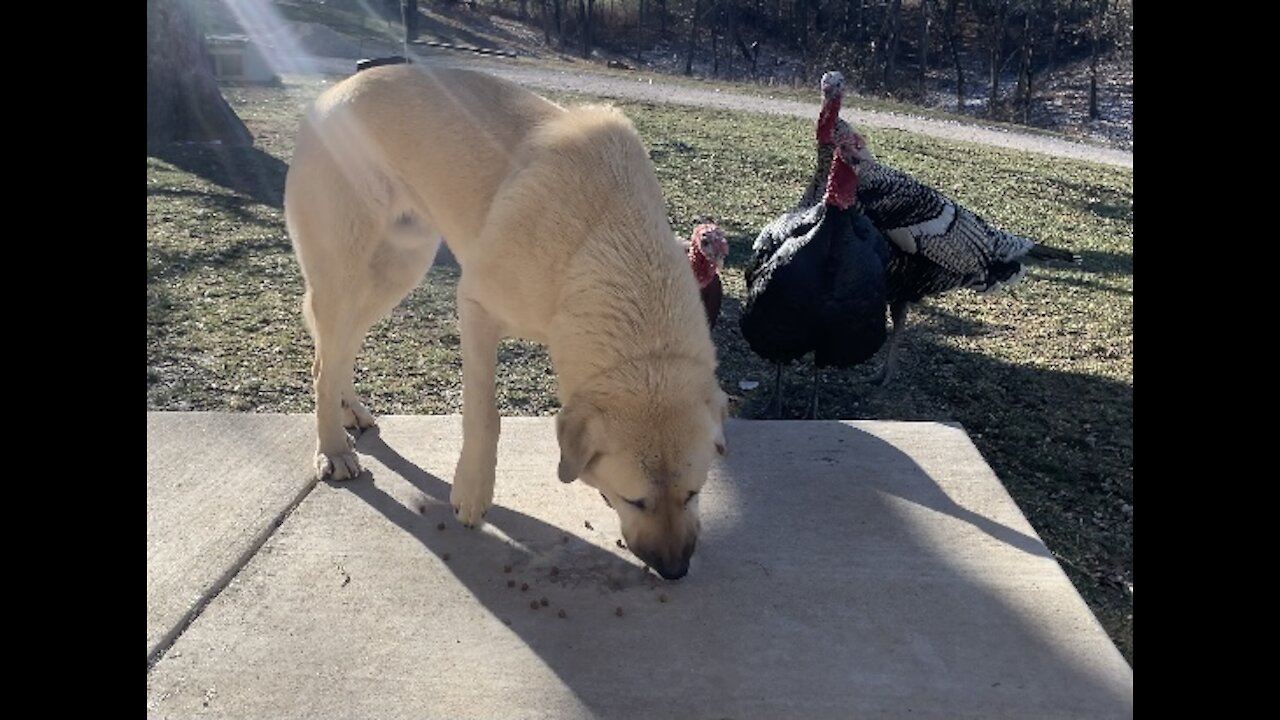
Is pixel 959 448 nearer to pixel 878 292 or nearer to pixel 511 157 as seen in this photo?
pixel 878 292

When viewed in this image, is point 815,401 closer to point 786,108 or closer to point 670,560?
point 670,560

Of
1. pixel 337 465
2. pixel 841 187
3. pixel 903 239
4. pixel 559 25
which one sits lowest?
pixel 337 465

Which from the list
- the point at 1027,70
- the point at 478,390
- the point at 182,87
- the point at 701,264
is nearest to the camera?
the point at 478,390

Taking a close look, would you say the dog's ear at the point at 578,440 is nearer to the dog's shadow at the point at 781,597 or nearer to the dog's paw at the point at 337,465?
the dog's shadow at the point at 781,597

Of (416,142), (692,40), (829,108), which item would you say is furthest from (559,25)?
(416,142)

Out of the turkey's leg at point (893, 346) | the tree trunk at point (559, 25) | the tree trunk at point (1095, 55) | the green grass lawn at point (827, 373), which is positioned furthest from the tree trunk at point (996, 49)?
the turkey's leg at point (893, 346)

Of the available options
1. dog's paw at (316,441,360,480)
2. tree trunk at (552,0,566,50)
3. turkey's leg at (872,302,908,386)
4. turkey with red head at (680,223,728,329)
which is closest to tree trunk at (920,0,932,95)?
tree trunk at (552,0,566,50)

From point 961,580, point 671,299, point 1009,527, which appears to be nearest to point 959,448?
point 1009,527

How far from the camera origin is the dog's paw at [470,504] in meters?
4.23

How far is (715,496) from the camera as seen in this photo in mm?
4602

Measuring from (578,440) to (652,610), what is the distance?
2.44ft

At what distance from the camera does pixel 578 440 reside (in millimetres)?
3461

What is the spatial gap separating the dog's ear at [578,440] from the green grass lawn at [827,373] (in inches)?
99.1

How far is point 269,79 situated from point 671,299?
17049mm
